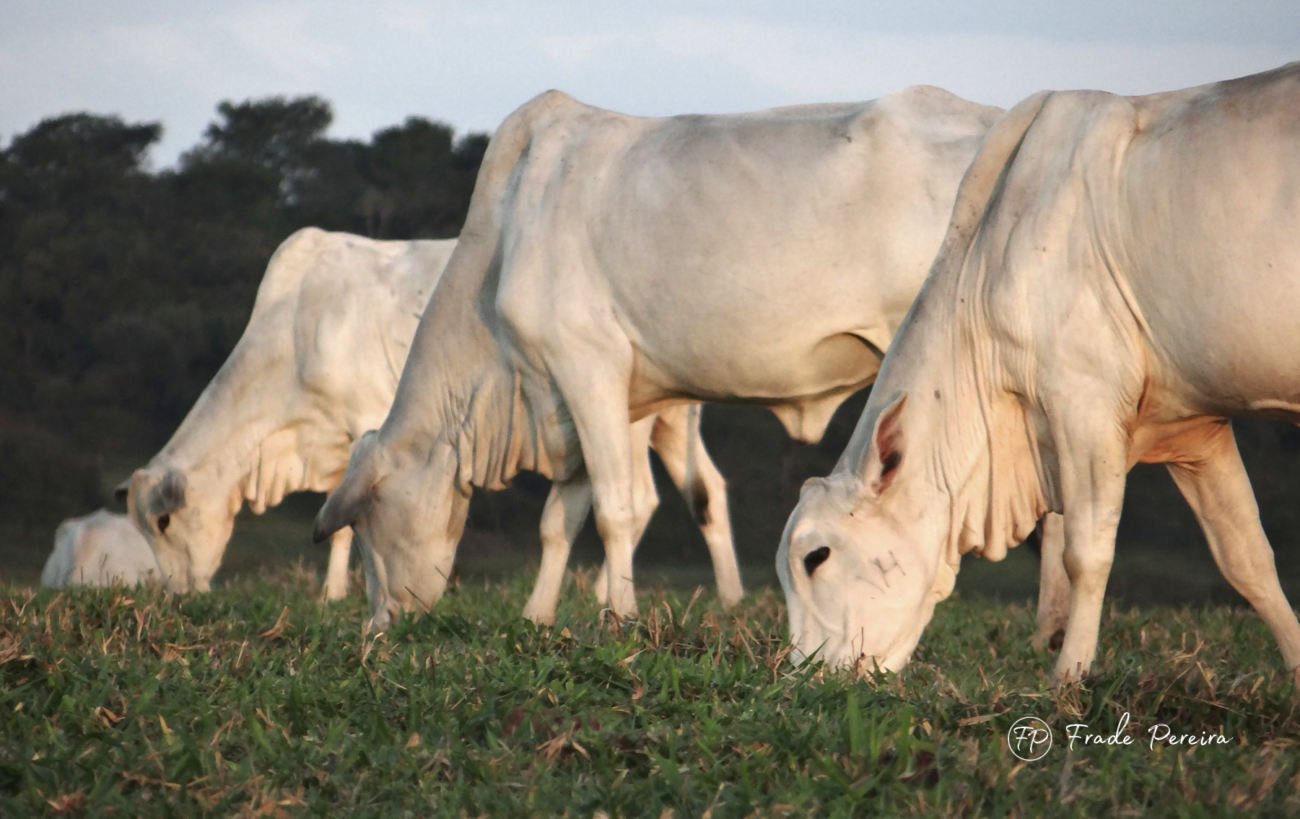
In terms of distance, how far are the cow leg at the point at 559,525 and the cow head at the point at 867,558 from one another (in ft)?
7.30

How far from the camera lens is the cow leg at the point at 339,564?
826cm

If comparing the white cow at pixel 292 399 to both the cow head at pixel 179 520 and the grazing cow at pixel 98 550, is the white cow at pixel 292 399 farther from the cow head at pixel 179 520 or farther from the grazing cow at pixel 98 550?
the grazing cow at pixel 98 550

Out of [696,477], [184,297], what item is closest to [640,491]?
[696,477]

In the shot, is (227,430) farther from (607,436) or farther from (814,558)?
(814,558)

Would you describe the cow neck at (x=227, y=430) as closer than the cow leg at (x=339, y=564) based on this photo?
No

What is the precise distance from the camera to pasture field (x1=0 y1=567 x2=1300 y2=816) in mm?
3172

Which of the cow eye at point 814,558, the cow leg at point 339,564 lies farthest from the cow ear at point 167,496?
the cow eye at point 814,558

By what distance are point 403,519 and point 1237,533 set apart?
3.37 metres

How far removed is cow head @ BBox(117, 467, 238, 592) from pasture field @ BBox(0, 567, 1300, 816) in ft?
11.8

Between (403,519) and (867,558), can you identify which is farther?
(403,519)

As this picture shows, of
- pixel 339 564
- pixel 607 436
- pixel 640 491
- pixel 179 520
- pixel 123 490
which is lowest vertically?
pixel 339 564

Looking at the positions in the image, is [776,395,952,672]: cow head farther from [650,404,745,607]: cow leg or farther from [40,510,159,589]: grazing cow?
[40,510,159,589]: grazing cow

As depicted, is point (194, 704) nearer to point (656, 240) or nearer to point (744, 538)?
point (656, 240)

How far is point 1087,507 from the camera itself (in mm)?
4613
